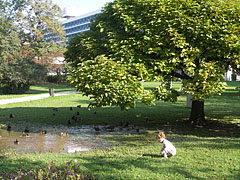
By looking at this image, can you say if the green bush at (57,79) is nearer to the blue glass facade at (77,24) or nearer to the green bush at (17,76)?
the green bush at (17,76)

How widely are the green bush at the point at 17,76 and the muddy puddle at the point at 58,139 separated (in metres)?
21.7

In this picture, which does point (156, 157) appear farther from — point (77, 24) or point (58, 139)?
point (77, 24)

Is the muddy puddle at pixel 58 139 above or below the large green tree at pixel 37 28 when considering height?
below

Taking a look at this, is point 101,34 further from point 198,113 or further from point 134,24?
point 198,113

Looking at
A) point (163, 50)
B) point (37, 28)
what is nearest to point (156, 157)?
point (163, 50)

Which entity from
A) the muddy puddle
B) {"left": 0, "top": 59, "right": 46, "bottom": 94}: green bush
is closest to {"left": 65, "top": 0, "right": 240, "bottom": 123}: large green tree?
the muddy puddle

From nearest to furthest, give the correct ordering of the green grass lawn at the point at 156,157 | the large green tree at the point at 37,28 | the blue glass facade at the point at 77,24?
the green grass lawn at the point at 156,157
the large green tree at the point at 37,28
the blue glass facade at the point at 77,24

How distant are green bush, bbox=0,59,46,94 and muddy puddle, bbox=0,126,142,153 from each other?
21727 millimetres

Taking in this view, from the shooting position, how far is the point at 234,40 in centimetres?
1020

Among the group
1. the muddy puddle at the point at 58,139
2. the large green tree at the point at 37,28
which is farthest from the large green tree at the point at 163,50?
the large green tree at the point at 37,28

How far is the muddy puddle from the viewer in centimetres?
959

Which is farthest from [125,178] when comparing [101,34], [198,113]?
[198,113]

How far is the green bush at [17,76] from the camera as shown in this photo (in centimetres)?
3344

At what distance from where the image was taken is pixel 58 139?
36.1 feet
